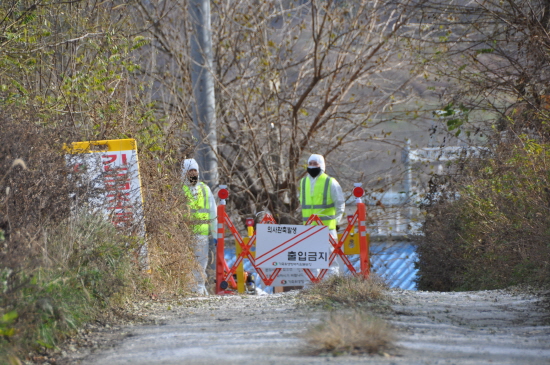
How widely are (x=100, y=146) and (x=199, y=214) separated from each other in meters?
2.71

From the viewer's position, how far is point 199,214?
916 cm

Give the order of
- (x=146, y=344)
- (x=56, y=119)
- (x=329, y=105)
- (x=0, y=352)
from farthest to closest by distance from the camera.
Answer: (x=329, y=105) → (x=56, y=119) → (x=146, y=344) → (x=0, y=352)

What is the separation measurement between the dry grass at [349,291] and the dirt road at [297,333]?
0.61 feet

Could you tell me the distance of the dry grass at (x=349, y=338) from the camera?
410 centimetres

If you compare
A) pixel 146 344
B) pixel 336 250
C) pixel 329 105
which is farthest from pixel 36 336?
pixel 329 105

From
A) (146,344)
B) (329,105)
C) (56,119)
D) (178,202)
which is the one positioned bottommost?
(146,344)

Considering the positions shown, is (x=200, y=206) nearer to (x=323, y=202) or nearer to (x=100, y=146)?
(x=323, y=202)

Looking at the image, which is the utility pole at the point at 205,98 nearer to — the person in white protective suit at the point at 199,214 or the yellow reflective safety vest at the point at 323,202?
the person in white protective suit at the point at 199,214

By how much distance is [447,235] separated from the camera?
10117 mm

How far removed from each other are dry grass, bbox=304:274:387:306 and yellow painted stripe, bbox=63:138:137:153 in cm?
232

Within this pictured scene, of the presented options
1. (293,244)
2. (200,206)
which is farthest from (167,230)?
(293,244)

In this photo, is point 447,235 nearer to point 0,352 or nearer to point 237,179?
point 237,179

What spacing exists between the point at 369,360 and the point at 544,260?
9.39ft

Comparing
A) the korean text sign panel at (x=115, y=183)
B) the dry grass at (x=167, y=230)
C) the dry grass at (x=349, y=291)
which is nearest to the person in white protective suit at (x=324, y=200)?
the dry grass at (x=167, y=230)
